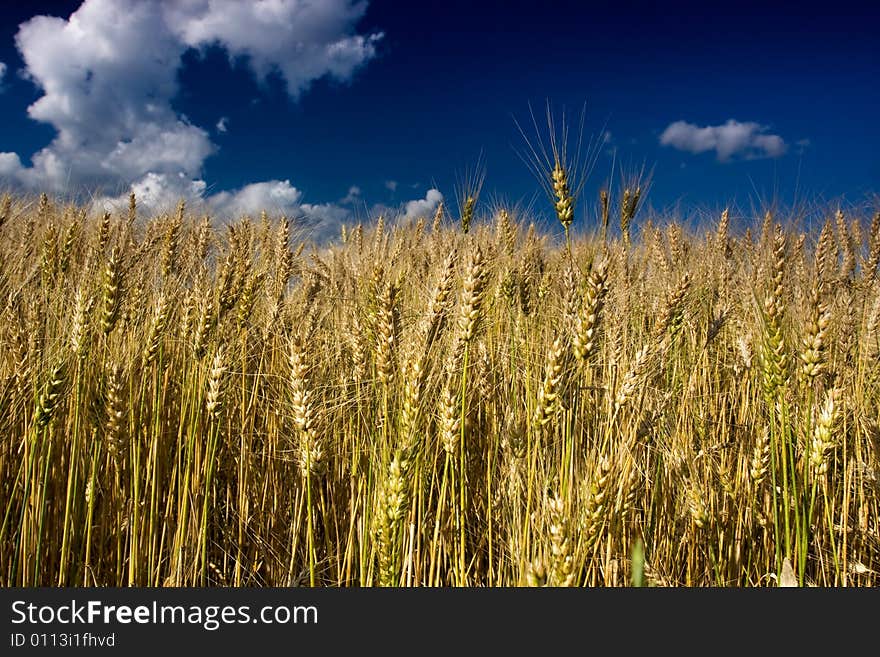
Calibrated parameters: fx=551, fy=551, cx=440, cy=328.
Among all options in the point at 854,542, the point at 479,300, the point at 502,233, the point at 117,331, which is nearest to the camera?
the point at 479,300

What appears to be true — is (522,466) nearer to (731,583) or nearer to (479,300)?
(479,300)

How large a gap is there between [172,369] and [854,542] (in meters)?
3.18

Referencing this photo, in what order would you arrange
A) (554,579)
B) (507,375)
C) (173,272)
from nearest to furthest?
(554,579), (507,375), (173,272)

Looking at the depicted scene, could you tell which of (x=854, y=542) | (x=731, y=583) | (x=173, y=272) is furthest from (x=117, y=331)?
(x=854, y=542)

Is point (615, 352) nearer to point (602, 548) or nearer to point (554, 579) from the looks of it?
point (602, 548)

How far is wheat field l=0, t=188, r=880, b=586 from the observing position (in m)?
1.79

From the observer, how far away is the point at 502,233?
14.8ft

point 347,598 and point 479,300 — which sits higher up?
point 479,300

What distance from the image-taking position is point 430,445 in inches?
85.5

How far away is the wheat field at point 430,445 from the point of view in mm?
1794

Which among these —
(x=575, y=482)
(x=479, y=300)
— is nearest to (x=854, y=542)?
(x=575, y=482)

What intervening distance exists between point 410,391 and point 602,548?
0.84 meters

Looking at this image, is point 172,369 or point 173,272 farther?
point 173,272

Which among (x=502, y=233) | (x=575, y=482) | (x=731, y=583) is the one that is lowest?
(x=731, y=583)
